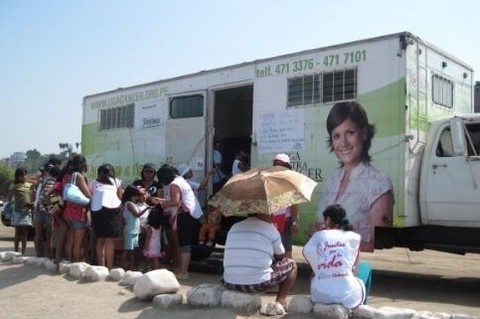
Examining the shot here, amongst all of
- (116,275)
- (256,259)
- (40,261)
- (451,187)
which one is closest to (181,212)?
(116,275)

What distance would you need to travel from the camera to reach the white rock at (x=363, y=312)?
15.8ft

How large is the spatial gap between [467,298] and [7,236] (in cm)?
1261

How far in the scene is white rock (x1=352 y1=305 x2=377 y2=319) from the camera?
189 inches

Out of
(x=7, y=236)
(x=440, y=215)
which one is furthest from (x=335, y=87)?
(x=7, y=236)

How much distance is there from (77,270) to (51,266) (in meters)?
0.76

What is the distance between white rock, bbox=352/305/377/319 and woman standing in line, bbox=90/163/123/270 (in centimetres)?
383

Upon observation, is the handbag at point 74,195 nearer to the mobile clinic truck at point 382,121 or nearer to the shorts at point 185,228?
the shorts at point 185,228

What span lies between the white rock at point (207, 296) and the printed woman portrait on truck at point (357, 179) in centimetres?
256

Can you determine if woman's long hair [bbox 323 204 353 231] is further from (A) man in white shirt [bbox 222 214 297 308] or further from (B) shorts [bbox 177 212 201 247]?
(B) shorts [bbox 177 212 201 247]

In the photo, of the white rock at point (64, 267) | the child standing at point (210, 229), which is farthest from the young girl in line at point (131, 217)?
the child standing at point (210, 229)

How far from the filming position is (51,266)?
25.9 feet

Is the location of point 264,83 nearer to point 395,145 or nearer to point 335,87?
point 335,87

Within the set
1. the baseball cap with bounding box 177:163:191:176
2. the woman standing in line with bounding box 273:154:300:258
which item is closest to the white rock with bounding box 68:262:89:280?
the baseball cap with bounding box 177:163:191:176

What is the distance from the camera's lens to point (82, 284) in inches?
276
